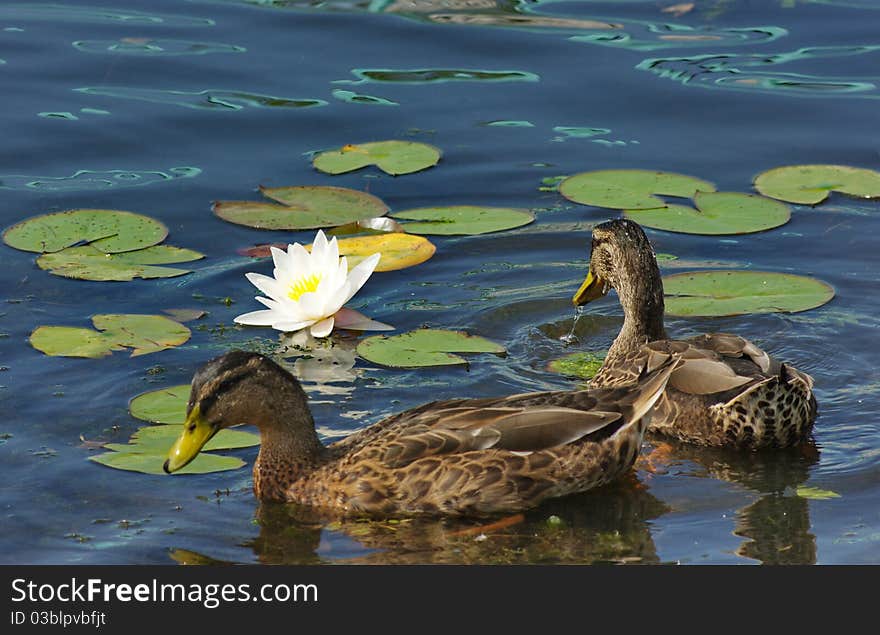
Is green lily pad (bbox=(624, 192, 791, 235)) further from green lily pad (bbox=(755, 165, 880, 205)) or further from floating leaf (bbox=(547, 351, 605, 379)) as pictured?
floating leaf (bbox=(547, 351, 605, 379))

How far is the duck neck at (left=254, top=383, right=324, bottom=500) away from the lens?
23.9 ft

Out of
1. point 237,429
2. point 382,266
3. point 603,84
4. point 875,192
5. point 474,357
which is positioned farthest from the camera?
point 603,84

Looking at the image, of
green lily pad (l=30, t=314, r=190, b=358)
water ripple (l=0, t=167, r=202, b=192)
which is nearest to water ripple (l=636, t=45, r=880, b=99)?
water ripple (l=0, t=167, r=202, b=192)

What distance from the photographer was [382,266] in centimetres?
1011

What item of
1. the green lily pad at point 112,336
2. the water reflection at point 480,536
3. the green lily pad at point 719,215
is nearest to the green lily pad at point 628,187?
the green lily pad at point 719,215

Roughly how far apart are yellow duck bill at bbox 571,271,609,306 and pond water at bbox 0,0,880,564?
237 millimetres

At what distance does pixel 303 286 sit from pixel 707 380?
8.51 ft

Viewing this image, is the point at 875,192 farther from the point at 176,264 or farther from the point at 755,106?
Result: the point at 176,264

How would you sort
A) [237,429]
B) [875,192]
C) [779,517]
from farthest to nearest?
[875,192] → [237,429] → [779,517]

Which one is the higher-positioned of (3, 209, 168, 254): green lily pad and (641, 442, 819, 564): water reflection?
(3, 209, 168, 254): green lily pad

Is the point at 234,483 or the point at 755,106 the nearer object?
the point at 234,483

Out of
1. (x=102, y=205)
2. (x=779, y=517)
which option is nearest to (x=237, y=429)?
(x=779, y=517)

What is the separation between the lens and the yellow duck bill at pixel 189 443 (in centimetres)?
711

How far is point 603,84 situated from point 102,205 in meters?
4.53
